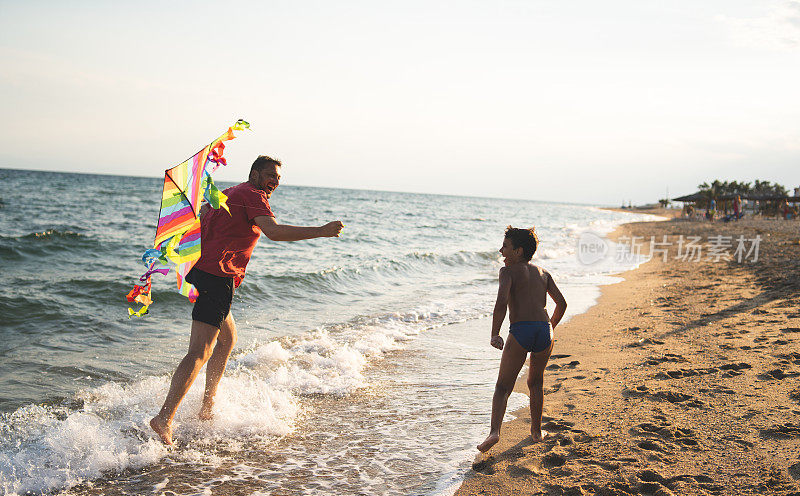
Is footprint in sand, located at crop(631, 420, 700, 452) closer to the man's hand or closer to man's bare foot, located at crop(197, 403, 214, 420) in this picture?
the man's hand

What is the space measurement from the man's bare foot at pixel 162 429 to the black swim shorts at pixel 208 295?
2.49ft

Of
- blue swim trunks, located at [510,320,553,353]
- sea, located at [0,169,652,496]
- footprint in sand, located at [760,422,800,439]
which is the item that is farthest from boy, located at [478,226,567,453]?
footprint in sand, located at [760,422,800,439]

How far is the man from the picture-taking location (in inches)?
148

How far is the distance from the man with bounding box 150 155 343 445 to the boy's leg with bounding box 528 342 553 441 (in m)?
1.95

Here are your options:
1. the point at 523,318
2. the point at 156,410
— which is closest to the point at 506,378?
the point at 523,318

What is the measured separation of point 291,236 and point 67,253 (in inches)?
534

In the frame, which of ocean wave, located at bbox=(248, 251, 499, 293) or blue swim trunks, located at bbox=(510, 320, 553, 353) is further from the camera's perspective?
ocean wave, located at bbox=(248, 251, 499, 293)

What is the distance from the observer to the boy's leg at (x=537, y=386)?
12.5 ft

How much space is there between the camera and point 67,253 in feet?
46.9

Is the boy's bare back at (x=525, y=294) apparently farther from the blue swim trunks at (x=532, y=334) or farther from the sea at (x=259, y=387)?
the sea at (x=259, y=387)

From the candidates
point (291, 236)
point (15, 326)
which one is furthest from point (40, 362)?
point (291, 236)

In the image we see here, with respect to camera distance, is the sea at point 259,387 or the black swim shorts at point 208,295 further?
the black swim shorts at point 208,295

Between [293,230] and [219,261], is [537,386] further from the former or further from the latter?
[219,261]

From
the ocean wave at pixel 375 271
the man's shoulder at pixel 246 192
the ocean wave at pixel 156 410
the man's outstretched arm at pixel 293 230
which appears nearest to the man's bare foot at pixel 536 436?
the ocean wave at pixel 156 410
